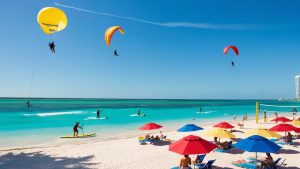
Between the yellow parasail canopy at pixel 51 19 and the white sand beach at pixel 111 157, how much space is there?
7254 mm

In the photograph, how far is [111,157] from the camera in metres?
13.8

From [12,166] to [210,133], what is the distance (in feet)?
33.4

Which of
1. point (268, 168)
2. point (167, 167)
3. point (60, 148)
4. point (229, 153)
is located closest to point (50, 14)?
point (60, 148)

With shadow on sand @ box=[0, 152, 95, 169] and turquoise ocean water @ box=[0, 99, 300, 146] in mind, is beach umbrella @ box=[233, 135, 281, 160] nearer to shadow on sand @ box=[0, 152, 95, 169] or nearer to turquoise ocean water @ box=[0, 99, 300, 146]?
shadow on sand @ box=[0, 152, 95, 169]

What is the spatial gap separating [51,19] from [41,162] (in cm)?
796

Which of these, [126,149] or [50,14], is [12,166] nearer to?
[126,149]

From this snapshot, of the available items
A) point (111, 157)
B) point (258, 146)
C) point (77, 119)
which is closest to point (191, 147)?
point (258, 146)

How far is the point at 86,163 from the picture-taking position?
41.9 ft

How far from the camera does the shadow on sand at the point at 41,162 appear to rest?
1234cm

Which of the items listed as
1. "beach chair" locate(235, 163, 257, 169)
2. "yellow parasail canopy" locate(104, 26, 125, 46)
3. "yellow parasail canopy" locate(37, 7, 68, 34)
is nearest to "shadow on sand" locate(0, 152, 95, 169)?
"beach chair" locate(235, 163, 257, 169)

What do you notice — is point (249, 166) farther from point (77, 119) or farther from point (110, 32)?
point (77, 119)

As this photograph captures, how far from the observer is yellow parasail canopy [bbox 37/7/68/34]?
1520cm

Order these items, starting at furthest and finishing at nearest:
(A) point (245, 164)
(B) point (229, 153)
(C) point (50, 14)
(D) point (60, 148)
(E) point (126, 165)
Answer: (D) point (60, 148) → (C) point (50, 14) → (B) point (229, 153) → (E) point (126, 165) → (A) point (245, 164)

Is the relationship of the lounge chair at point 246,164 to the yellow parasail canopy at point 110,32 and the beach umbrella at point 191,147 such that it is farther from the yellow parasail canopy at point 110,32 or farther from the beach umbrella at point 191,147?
the yellow parasail canopy at point 110,32
